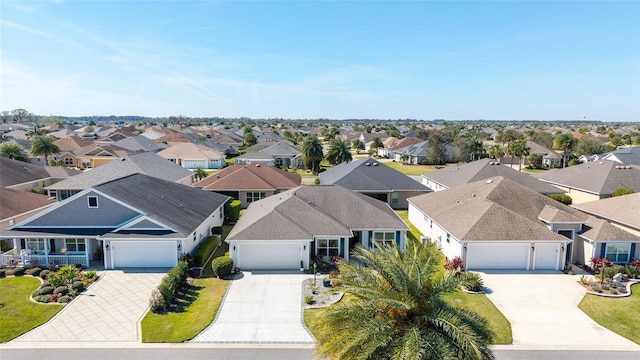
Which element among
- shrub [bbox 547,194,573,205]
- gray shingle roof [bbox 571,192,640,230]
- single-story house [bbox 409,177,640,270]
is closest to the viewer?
single-story house [bbox 409,177,640,270]

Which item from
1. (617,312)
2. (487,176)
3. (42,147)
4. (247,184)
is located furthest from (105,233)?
(42,147)

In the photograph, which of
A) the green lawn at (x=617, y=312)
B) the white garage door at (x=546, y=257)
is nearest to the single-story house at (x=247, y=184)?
the white garage door at (x=546, y=257)

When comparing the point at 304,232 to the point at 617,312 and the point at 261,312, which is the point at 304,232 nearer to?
the point at 261,312

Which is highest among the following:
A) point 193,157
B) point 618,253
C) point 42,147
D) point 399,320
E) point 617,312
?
point 42,147

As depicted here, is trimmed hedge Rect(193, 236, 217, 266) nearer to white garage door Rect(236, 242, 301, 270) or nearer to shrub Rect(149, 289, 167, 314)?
white garage door Rect(236, 242, 301, 270)

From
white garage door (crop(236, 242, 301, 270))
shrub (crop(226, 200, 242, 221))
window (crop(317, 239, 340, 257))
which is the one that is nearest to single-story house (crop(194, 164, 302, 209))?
shrub (crop(226, 200, 242, 221))

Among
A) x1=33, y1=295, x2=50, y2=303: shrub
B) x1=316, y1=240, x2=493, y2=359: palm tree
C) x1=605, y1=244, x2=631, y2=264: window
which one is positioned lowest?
x1=33, y1=295, x2=50, y2=303: shrub
